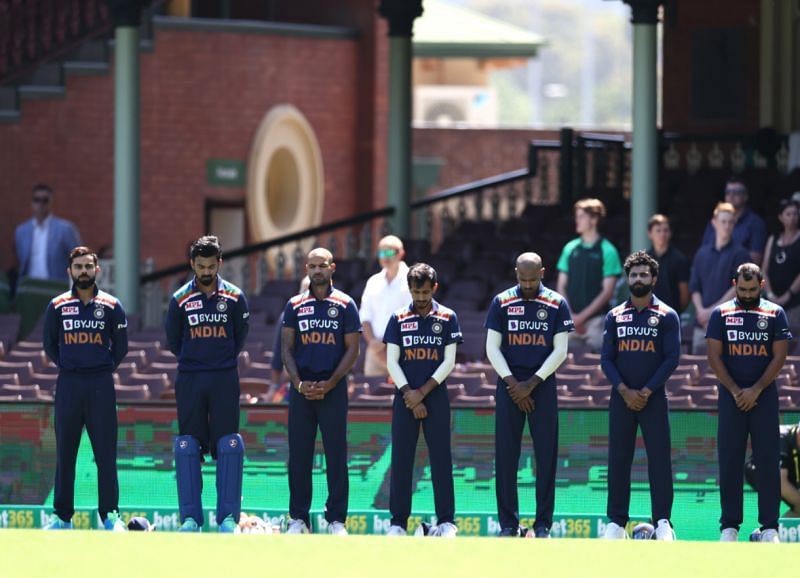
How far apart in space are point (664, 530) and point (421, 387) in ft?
5.96

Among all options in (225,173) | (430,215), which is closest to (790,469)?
(430,215)

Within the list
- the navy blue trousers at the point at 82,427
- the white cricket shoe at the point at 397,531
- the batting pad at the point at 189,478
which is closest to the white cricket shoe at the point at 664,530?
the white cricket shoe at the point at 397,531

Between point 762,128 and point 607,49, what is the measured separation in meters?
159

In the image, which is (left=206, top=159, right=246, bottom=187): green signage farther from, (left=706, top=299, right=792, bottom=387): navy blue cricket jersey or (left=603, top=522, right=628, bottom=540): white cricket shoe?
(left=603, top=522, right=628, bottom=540): white cricket shoe

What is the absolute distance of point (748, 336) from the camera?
13.9m

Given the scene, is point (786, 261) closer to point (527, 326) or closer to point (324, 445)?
point (527, 326)

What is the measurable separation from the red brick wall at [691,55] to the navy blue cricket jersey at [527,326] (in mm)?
14835

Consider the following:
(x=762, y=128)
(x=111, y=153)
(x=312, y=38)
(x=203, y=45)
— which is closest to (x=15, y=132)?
(x=111, y=153)

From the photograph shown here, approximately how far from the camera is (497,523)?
576 inches

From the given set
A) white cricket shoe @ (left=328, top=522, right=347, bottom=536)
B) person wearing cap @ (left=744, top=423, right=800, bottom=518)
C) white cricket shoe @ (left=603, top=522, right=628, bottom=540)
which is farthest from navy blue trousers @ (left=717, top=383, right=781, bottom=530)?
white cricket shoe @ (left=328, top=522, right=347, bottom=536)

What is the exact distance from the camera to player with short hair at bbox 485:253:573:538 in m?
14.0

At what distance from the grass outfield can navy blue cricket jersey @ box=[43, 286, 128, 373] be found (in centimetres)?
266

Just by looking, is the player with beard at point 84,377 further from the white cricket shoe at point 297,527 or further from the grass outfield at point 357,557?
the grass outfield at point 357,557

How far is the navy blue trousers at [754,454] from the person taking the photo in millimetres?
13844
